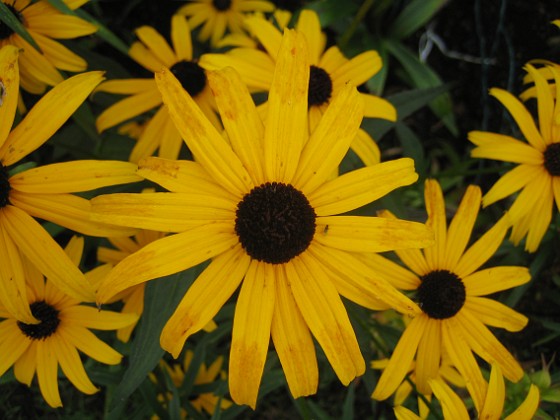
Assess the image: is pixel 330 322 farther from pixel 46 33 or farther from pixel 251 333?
pixel 46 33

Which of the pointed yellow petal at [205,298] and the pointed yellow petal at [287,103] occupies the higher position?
the pointed yellow petal at [287,103]

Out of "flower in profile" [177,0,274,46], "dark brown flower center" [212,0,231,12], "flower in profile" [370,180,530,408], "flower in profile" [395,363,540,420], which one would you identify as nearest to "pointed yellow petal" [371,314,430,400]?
"flower in profile" [370,180,530,408]

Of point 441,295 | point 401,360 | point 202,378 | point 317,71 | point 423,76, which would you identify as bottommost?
point 202,378

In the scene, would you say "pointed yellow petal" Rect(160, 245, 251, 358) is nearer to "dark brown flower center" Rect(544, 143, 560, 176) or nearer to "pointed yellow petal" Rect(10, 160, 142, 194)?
"pointed yellow petal" Rect(10, 160, 142, 194)

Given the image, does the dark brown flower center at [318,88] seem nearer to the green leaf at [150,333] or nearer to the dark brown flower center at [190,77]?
the dark brown flower center at [190,77]

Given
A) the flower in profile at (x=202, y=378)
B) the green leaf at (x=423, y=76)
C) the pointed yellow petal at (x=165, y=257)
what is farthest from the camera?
the green leaf at (x=423, y=76)

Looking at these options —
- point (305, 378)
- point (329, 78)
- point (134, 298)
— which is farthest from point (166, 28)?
point (305, 378)

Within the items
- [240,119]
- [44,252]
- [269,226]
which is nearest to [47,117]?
[44,252]

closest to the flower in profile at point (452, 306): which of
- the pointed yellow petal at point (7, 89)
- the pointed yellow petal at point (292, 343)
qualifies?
the pointed yellow petal at point (292, 343)
